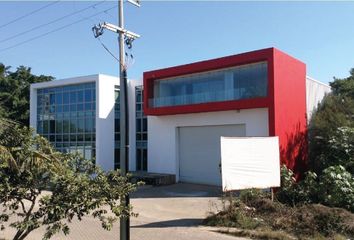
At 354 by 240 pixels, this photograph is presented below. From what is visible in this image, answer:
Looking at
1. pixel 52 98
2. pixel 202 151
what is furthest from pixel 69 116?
pixel 202 151

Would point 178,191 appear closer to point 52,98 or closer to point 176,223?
point 176,223

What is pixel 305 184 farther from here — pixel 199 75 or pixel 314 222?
pixel 199 75

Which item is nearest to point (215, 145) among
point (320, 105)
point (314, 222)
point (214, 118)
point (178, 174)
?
point (214, 118)

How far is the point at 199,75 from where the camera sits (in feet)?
85.0

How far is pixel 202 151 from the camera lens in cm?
2597

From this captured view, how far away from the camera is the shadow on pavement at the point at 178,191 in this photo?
22094 millimetres

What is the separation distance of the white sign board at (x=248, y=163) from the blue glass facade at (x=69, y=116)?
17.9m

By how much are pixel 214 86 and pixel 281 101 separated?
437 cm

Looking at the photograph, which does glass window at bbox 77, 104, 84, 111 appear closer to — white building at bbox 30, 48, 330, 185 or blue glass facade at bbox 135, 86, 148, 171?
white building at bbox 30, 48, 330, 185

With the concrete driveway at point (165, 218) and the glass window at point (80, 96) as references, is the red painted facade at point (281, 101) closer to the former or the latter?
the concrete driveway at point (165, 218)

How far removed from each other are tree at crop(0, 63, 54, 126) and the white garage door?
21330mm

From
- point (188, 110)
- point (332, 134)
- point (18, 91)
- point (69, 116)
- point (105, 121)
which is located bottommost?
point (332, 134)

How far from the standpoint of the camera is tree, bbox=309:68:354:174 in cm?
2130

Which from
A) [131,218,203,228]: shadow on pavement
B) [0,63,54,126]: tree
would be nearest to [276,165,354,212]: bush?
[131,218,203,228]: shadow on pavement
